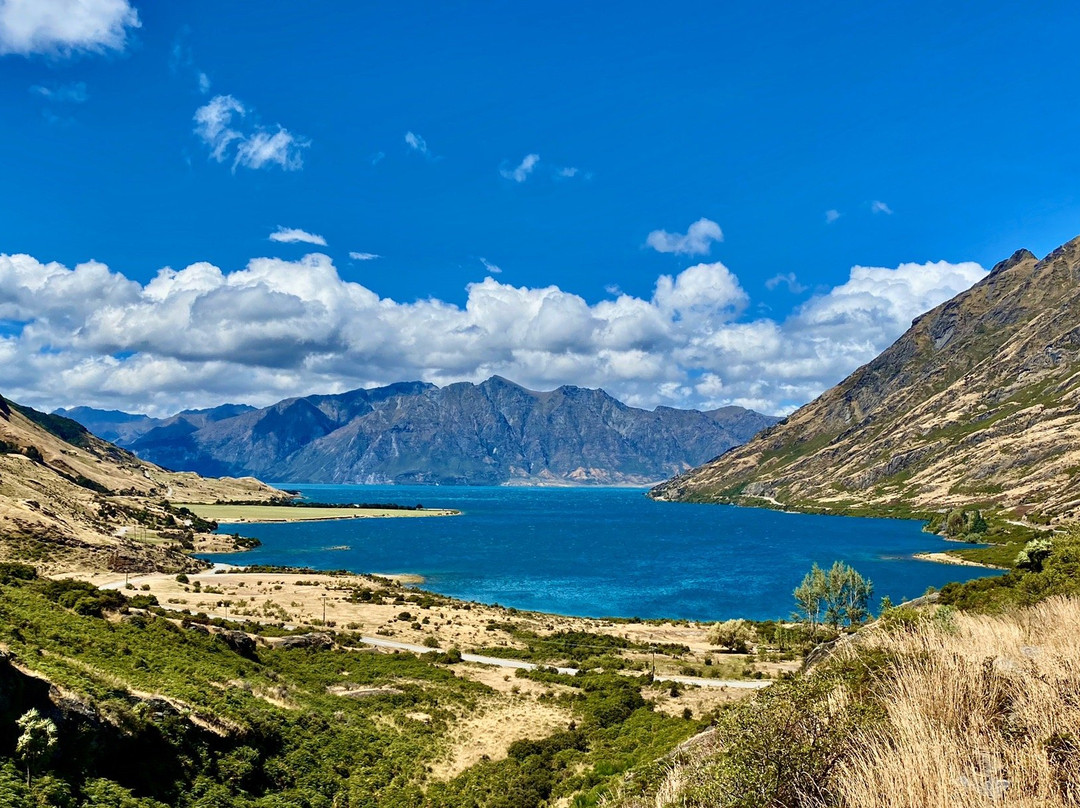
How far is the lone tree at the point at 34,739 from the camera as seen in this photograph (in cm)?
2102

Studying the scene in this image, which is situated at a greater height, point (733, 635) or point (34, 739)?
point (733, 635)

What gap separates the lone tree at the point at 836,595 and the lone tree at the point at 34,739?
252ft

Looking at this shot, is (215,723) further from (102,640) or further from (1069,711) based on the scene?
(1069,711)

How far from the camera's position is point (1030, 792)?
853cm

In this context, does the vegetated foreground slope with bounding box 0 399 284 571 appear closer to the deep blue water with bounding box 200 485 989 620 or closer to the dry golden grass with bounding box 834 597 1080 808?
the deep blue water with bounding box 200 485 989 620

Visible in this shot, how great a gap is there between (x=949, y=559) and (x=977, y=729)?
182926 millimetres

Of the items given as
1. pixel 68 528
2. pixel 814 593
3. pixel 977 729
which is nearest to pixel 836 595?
pixel 814 593

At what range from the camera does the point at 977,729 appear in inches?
432

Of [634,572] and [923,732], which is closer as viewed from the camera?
[923,732]

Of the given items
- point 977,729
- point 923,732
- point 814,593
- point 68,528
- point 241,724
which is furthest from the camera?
point 68,528

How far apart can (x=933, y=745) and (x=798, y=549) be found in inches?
8106

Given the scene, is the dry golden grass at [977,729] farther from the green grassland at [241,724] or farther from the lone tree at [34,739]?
the lone tree at [34,739]

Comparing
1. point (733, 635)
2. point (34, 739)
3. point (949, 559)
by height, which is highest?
point (949, 559)

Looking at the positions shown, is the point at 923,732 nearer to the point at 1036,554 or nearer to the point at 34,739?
the point at 34,739
